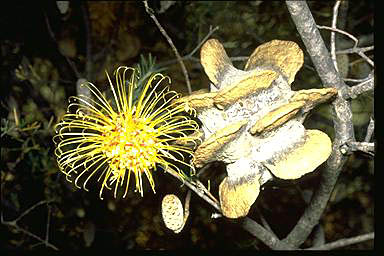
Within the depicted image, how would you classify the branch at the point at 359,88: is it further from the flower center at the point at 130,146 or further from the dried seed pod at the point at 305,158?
the flower center at the point at 130,146

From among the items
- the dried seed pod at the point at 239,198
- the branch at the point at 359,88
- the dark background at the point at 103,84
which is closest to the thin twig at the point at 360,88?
the branch at the point at 359,88

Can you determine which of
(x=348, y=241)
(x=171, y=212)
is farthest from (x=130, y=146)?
(x=348, y=241)

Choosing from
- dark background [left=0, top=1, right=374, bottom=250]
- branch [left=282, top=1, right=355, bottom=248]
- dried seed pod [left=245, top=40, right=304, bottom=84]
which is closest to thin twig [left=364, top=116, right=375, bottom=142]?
branch [left=282, top=1, right=355, bottom=248]

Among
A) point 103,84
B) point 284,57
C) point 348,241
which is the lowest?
point 348,241

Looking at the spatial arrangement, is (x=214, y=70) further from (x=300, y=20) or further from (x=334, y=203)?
(x=334, y=203)

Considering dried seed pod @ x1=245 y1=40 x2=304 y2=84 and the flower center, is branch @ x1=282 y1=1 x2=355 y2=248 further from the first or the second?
the flower center

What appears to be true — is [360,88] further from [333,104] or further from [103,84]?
[103,84]

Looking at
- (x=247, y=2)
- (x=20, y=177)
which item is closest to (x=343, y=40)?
(x=247, y=2)
